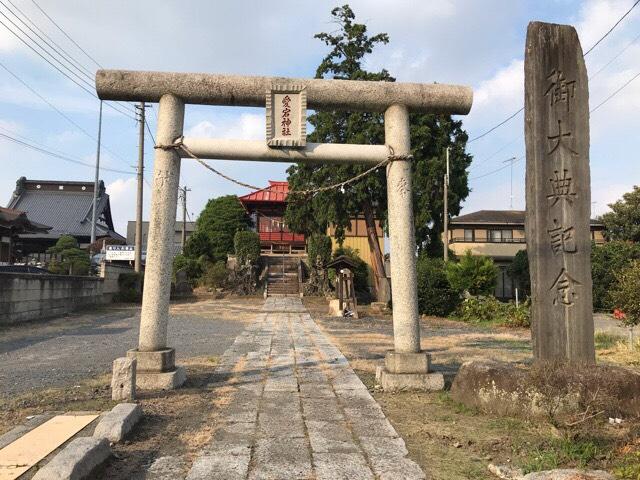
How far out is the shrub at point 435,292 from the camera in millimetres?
18703

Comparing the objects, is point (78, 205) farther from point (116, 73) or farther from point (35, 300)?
point (116, 73)

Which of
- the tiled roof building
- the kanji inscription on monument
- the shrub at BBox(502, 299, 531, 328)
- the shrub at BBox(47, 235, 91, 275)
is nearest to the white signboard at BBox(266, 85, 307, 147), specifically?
the kanji inscription on monument

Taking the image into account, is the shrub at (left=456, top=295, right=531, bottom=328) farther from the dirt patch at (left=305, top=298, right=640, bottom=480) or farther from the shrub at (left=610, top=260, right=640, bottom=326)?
the dirt patch at (left=305, top=298, right=640, bottom=480)

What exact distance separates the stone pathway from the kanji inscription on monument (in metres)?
2.40

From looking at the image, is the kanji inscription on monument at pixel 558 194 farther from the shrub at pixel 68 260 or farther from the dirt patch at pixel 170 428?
the shrub at pixel 68 260

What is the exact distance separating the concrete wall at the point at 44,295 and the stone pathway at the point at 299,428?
8.25 m

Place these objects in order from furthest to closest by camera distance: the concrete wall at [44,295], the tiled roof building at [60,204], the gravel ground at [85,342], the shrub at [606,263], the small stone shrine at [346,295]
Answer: the tiled roof building at [60,204] < the shrub at [606,263] < the small stone shrine at [346,295] < the concrete wall at [44,295] < the gravel ground at [85,342]

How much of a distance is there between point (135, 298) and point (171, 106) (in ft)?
63.7

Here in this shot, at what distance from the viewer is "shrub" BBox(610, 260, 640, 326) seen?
30.1ft

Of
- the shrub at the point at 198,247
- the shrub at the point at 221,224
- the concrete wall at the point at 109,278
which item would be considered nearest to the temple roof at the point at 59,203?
Result: the shrub at the point at 221,224

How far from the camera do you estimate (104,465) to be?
138 inches

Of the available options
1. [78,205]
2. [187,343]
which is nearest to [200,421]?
[187,343]

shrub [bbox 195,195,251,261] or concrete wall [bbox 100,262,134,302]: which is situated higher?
shrub [bbox 195,195,251,261]

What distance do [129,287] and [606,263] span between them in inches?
898
